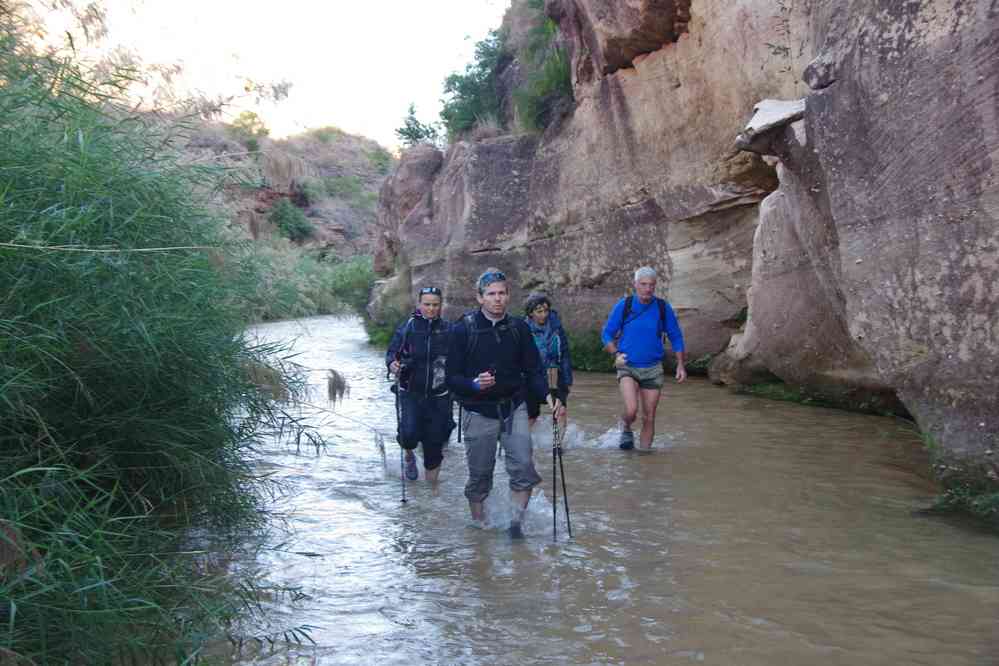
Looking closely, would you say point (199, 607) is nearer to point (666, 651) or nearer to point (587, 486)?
point (666, 651)

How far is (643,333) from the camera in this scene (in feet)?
30.4

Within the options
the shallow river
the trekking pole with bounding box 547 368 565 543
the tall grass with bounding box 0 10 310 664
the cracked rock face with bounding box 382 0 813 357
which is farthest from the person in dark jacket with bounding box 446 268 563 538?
the cracked rock face with bounding box 382 0 813 357

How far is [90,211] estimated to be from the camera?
4504 mm

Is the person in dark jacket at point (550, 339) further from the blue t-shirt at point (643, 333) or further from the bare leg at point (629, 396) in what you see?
the bare leg at point (629, 396)

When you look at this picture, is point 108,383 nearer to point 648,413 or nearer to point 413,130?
point 648,413

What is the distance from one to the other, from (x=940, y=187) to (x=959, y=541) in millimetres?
2447

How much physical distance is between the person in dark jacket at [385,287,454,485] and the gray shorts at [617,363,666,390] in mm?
1979

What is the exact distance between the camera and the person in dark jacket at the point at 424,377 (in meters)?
8.16

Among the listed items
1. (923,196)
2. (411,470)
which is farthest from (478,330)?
(923,196)

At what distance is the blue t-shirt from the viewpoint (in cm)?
923

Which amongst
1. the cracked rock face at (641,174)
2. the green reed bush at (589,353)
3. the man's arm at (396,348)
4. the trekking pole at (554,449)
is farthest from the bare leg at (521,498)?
the green reed bush at (589,353)

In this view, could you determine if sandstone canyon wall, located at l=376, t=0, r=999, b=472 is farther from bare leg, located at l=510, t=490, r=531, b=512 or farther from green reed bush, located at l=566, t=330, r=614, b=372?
bare leg, located at l=510, t=490, r=531, b=512

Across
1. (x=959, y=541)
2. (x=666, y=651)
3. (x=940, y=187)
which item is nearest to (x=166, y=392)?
(x=666, y=651)

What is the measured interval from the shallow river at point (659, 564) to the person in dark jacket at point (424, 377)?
1.65ft
